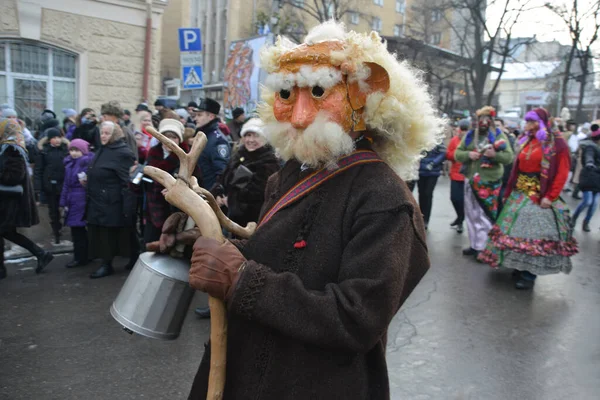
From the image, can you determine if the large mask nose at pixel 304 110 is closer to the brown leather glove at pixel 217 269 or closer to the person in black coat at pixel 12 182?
the brown leather glove at pixel 217 269

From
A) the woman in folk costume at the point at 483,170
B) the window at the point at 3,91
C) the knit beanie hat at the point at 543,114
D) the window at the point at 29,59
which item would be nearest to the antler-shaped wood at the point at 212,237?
the knit beanie hat at the point at 543,114

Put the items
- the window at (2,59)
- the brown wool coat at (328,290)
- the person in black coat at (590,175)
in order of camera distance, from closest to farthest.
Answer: the brown wool coat at (328,290)
the person in black coat at (590,175)
the window at (2,59)

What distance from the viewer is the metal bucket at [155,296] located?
1827mm

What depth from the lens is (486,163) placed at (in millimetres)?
7148

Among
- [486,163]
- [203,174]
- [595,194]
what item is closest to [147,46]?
[203,174]

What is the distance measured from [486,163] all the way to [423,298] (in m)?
2.51

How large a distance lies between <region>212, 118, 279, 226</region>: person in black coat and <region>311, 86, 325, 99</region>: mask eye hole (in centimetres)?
287

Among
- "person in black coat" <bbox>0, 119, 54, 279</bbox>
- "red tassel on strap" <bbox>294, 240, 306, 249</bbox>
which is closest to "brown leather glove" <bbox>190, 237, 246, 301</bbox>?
"red tassel on strap" <bbox>294, 240, 306, 249</bbox>

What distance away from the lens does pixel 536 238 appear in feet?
18.9

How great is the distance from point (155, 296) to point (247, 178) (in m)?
2.89

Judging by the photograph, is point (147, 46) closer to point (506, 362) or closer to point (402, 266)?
point (506, 362)

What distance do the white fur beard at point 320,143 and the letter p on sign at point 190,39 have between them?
7.56 meters

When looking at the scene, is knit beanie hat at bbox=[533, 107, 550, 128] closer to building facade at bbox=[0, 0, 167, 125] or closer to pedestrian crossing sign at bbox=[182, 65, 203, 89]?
pedestrian crossing sign at bbox=[182, 65, 203, 89]

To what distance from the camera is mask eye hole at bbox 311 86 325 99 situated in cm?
172
